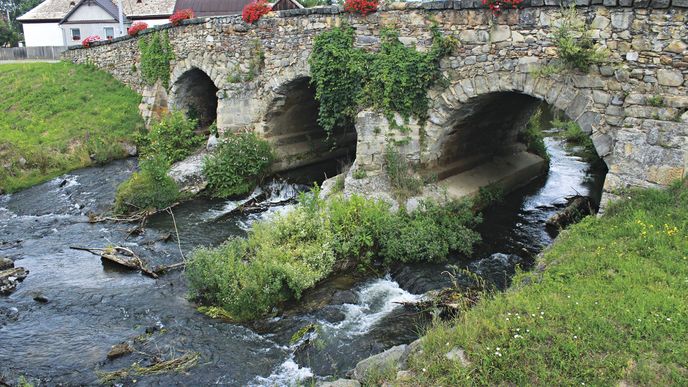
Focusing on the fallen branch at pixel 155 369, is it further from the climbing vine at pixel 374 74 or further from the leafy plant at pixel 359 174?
the climbing vine at pixel 374 74

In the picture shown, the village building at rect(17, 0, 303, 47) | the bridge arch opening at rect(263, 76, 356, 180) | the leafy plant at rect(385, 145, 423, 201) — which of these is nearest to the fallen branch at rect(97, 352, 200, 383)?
the leafy plant at rect(385, 145, 423, 201)

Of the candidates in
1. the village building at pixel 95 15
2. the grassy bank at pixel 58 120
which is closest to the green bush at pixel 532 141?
the grassy bank at pixel 58 120

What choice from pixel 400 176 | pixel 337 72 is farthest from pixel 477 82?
pixel 337 72

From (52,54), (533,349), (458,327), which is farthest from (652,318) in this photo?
(52,54)


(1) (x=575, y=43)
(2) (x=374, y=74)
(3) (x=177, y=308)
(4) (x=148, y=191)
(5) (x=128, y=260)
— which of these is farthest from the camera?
(4) (x=148, y=191)

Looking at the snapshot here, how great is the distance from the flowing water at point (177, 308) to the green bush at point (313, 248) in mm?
339

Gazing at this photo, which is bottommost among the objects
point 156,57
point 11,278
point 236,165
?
point 11,278

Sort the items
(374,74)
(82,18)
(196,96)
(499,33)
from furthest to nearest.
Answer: (82,18)
(196,96)
(374,74)
(499,33)

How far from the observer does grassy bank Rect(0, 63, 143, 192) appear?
1784 cm

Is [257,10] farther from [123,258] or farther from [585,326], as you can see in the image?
[585,326]

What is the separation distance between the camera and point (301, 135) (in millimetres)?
18344

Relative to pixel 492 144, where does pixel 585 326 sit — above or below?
below

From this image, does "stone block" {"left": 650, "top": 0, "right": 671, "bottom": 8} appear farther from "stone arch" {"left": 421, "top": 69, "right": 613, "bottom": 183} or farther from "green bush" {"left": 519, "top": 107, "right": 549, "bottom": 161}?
"green bush" {"left": 519, "top": 107, "right": 549, "bottom": 161}

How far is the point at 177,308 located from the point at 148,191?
20.2 feet
